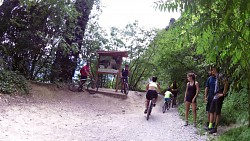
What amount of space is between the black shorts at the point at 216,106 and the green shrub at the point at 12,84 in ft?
23.9

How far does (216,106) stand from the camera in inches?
259

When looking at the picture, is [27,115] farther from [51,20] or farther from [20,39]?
[51,20]

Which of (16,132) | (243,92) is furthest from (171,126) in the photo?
(16,132)

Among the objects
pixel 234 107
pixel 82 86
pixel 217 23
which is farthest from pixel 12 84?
pixel 217 23

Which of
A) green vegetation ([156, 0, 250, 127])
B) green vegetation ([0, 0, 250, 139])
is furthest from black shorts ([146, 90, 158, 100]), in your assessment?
green vegetation ([156, 0, 250, 127])

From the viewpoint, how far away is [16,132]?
19.0 ft

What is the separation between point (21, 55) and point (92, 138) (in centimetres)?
852

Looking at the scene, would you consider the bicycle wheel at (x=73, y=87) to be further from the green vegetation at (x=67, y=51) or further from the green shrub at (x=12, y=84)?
the green shrub at (x=12, y=84)

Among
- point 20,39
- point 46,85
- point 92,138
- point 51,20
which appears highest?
point 51,20

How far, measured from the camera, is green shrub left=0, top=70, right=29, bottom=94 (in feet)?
32.4

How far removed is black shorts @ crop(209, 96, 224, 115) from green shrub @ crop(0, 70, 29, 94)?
286 inches

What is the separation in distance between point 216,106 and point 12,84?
784 cm

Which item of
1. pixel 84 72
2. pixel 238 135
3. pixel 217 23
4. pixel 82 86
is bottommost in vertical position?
pixel 238 135

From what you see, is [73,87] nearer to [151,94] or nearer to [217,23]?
[151,94]
